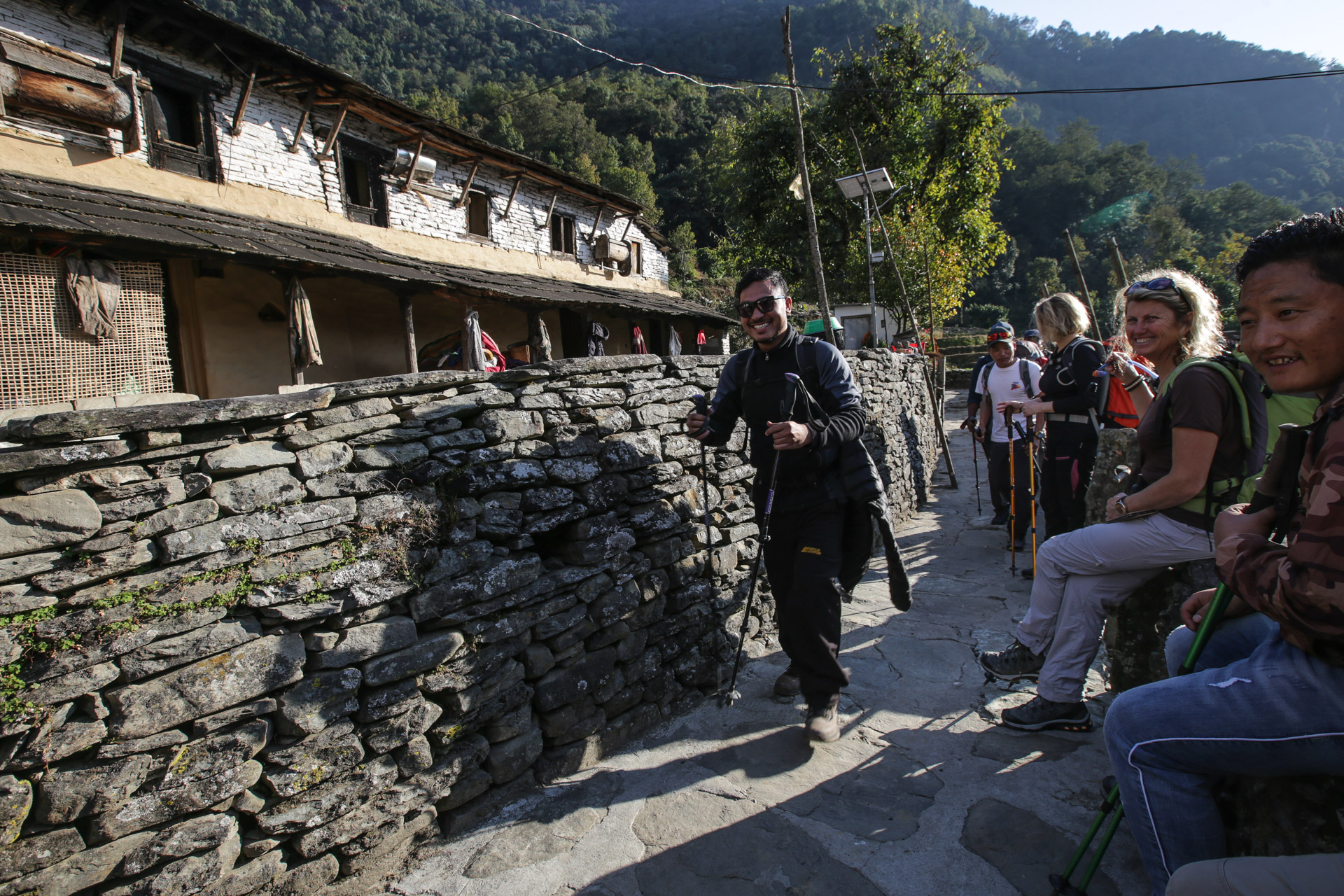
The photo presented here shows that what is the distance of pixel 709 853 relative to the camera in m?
2.38

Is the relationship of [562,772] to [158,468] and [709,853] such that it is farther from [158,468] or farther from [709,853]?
[158,468]

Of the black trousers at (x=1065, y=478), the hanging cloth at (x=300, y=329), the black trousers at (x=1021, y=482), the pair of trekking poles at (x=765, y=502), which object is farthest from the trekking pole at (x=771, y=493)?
the hanging cloth at (x=300, y=329)

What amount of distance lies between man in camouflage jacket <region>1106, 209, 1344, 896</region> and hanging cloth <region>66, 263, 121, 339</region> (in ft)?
28.1

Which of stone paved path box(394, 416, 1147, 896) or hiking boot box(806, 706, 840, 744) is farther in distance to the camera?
hiking boot box(806, 706, 840, 744)

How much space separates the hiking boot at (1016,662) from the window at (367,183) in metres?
12.5

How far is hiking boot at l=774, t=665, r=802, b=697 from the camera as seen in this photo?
3.53 metres

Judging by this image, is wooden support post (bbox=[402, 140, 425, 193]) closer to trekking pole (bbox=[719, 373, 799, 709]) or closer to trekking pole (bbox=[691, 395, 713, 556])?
trekking pole (bbox=[691, 395, 713, 556])

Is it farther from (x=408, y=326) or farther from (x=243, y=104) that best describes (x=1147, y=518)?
(x=243, y=104)

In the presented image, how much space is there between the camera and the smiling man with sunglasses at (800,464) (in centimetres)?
311

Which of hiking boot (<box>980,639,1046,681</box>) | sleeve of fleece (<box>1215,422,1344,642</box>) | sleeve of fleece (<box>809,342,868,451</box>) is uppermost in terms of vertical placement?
sleeve of fleece (<box>809,342,868,451</box>)

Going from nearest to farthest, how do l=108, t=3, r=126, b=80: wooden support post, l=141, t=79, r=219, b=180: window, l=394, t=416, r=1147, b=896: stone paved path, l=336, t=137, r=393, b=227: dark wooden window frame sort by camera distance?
l=394, t=416, r=1147, b=896: stone paved path
l=108, t=3, r=126, b=80: wooden support post
l=141, t=79, r=219, b=180: window
l=336, t=137, r=393, b=227: dark wooden window frame

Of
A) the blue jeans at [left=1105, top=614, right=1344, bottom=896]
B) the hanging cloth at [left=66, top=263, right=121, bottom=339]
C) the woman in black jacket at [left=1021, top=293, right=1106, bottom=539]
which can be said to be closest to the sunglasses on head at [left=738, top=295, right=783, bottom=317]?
the blue jeans at [left=1105, top=614, right=1344, bottom=896]

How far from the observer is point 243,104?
381 inches

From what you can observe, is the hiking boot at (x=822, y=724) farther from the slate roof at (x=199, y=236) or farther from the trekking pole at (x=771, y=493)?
the slate roof at (x=199, y=236)
